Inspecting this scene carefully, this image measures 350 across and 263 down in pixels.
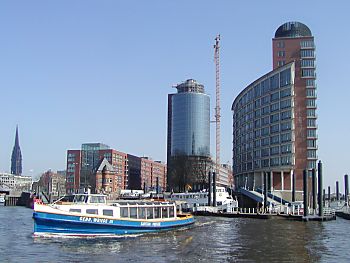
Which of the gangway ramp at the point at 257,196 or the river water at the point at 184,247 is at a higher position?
the gangway ramp at the point at 257,196

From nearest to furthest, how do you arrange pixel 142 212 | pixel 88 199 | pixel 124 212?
pixel 88 199, pixel 124 212, pixel 142 212

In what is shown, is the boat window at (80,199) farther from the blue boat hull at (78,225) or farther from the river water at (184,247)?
the river water at (184,247)

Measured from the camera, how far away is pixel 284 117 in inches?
5576

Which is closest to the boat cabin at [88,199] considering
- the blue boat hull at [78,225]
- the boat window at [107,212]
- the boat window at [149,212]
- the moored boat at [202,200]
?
the boat window at [107,212]

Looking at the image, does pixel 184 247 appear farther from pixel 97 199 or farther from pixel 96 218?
pixel 97 199

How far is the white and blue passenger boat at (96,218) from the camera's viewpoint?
2078 inches

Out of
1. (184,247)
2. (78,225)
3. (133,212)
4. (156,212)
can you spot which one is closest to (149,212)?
(156,212)

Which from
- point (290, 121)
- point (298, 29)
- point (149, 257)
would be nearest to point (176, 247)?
point (149, 257)

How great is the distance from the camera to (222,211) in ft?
379

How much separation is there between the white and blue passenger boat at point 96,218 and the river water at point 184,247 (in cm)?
110

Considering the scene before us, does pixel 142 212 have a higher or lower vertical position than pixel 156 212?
higher

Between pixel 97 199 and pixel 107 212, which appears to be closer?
pixel 107 212

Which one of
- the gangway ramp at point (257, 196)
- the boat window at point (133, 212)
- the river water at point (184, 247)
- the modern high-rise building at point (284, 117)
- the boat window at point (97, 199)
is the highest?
the modern high-rise building at point (284, 117)

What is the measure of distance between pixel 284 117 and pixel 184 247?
323ft
